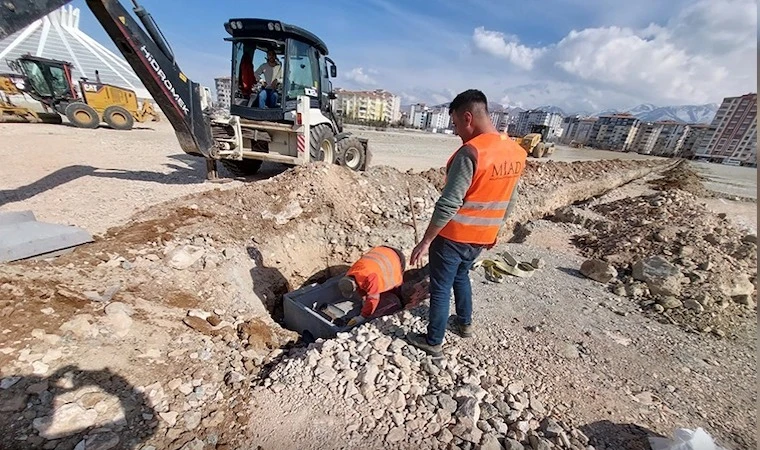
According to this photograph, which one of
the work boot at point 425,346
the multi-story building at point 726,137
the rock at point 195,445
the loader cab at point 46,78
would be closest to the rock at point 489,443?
the work boot at point 425,346

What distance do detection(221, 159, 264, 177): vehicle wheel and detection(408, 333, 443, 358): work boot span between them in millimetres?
5516

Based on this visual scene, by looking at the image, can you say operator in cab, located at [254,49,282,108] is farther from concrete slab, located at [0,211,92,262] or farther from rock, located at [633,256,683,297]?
rock, located at [633,256,683,297]

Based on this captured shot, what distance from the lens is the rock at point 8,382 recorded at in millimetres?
1756

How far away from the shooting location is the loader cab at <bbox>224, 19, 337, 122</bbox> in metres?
Answer: 5.47

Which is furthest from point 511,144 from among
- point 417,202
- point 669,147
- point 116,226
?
point 669,147

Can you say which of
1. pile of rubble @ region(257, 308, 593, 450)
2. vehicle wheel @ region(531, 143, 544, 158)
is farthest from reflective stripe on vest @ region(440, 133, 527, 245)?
vehicle wheel @ region(531, 143, 544, 158)

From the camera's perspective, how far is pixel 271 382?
2121 millimetres

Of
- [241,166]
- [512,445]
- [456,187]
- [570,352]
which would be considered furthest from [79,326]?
[241,166]

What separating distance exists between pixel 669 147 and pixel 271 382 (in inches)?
3332

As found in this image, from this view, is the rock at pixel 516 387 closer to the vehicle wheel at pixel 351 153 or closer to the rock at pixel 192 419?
the rock at pixel 192 419

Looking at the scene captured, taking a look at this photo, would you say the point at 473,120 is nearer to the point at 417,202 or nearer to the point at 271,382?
the point at 271,382

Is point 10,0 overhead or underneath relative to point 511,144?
overhead

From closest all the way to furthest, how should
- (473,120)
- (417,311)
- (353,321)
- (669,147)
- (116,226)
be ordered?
(473,120) → (417,311) → (353,321) → (116,226) → (669,147)

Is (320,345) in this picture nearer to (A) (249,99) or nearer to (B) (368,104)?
(A) (249,99)
